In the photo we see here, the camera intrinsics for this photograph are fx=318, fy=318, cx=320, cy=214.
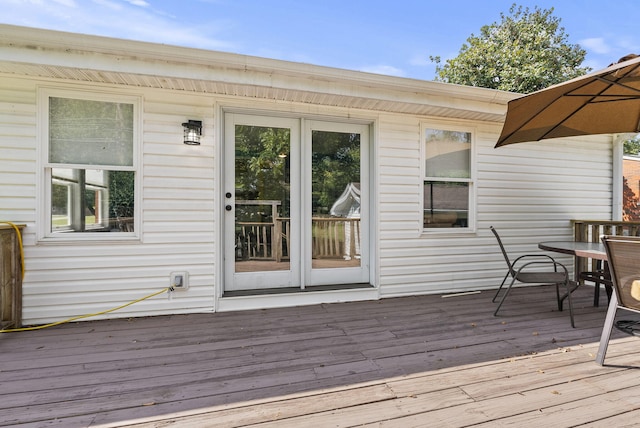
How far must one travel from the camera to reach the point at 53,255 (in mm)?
2867

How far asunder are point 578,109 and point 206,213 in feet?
11.7

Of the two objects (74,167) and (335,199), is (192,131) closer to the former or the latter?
(74,167)

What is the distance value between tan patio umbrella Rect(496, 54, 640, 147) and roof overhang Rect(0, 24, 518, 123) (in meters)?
0.91

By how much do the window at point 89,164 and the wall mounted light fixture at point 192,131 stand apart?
465 mm

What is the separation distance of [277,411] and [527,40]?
1850 cm

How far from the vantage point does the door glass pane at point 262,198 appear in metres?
3.46

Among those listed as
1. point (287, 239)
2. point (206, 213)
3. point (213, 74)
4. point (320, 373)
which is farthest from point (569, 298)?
point (213, 74)

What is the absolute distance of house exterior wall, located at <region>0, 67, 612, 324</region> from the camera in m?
2.80

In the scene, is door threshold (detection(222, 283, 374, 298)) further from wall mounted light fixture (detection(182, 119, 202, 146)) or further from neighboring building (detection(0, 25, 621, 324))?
wall mounted light fixture (detection(182, 119, 202, 146))

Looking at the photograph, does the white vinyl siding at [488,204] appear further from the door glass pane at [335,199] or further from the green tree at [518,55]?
the green tree at [518,55]

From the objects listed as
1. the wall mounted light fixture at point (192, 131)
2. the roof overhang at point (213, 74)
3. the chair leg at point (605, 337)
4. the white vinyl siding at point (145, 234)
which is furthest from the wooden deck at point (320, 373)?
the roof overhang at point (213, 74)

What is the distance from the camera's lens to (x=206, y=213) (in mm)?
3223

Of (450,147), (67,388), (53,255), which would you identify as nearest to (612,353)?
(450,147)

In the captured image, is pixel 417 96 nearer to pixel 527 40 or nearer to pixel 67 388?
pixel 67 388
